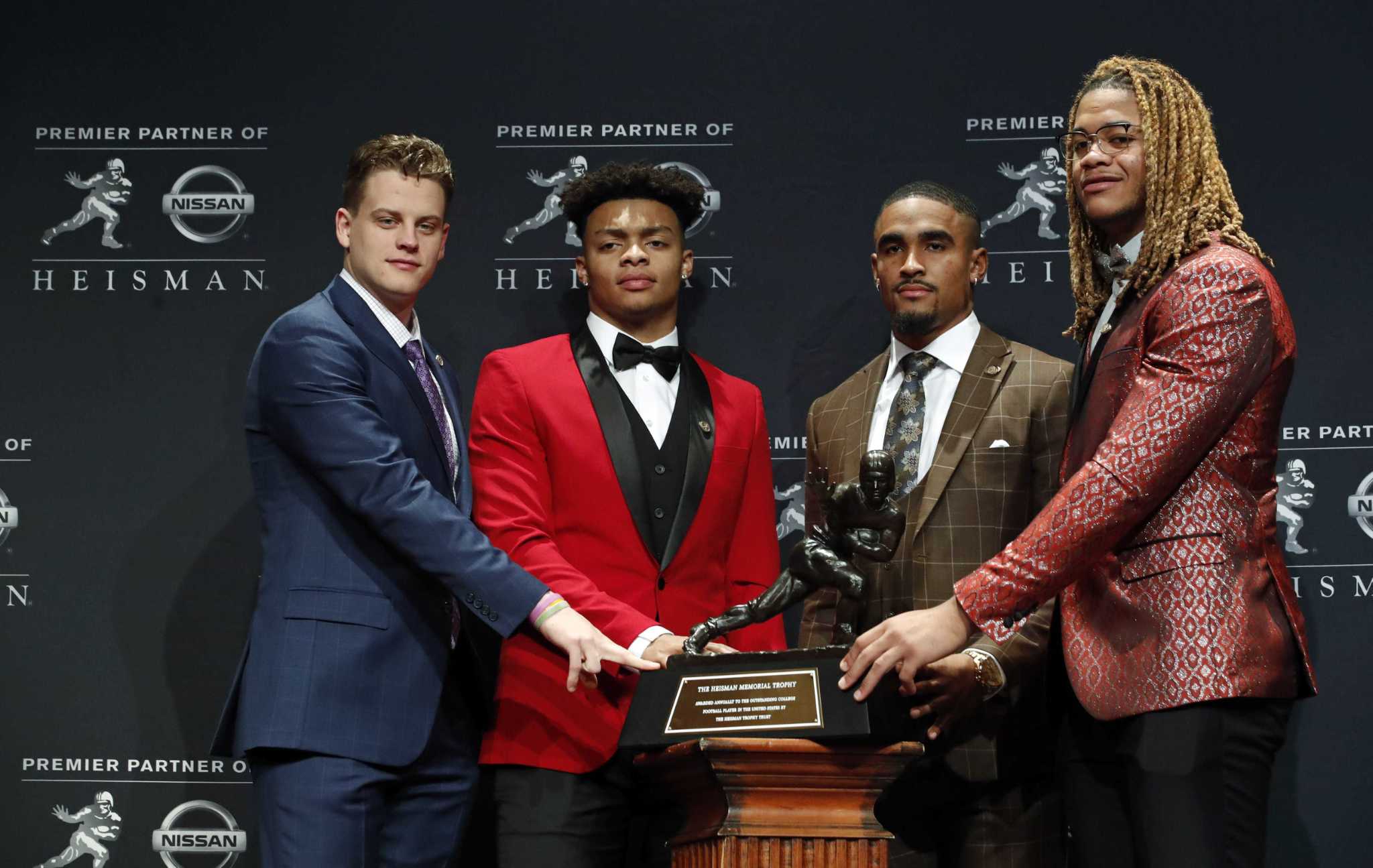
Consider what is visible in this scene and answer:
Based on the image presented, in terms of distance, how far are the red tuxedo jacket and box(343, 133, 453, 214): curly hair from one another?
0.47 meters

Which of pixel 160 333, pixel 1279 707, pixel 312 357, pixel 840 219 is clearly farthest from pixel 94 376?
pixel 1279 707

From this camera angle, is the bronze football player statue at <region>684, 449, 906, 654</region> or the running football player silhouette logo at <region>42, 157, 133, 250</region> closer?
the bronze football player statue at <region>684, 449, 906, 654</region>

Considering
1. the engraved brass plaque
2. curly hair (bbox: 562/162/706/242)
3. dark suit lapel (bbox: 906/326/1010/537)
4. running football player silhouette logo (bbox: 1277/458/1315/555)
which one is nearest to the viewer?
the engraved brass plaque

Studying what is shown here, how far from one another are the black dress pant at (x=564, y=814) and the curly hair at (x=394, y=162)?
4.54 feet

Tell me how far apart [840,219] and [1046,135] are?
2.11 ft

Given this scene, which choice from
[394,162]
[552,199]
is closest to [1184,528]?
[394,162]

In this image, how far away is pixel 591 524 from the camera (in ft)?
11.1

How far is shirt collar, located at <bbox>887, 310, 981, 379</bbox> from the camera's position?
352 cm

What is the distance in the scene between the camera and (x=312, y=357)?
3.16 metres

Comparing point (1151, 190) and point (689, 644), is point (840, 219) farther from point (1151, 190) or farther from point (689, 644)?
point (689, 644)

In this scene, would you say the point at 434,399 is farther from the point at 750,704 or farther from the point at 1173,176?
the point at 1173,176

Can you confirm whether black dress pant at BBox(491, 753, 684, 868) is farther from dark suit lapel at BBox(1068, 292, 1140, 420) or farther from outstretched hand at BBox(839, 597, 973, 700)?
dark suit lapel at BBox(1068, 292, 1140, 420)

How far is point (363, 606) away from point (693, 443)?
2.94 ft

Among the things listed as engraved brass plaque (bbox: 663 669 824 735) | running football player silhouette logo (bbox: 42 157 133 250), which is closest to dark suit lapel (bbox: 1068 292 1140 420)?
engraved brass plaque (bbox: 663 669 824 735)
